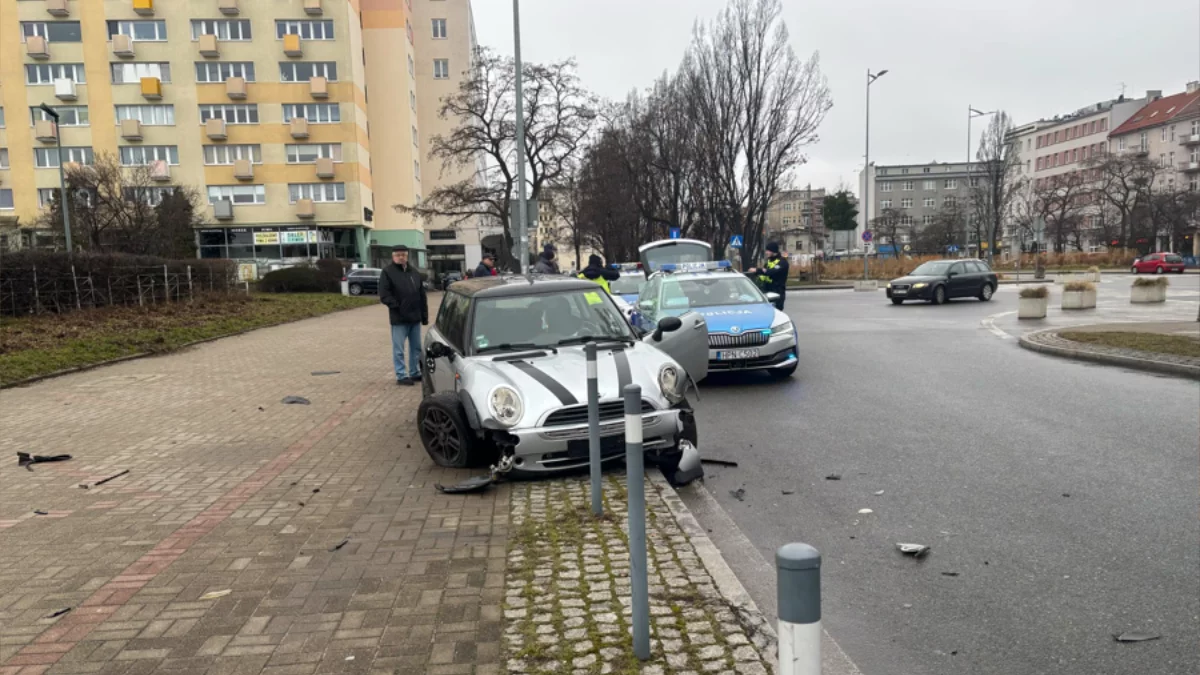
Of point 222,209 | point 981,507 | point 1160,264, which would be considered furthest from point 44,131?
point 1160,264

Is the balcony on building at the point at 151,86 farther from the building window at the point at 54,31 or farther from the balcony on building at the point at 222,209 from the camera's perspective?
the balcony on building at the point at 222,209

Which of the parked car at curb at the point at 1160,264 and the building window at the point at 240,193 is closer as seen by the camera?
the parked car at curb at the point at 1160,264

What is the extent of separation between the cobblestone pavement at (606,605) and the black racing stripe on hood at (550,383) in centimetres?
88

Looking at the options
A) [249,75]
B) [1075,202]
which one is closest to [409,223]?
[249,75]

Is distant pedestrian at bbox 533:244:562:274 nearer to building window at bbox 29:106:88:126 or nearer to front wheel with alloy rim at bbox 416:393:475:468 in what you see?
front wheel with alloy rim at bbox 416:393:475:468

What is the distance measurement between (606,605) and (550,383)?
2.35 meters

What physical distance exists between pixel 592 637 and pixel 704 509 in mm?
2129

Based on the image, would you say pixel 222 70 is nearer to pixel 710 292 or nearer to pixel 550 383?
pixel 710 292

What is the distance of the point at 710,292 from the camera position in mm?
12008

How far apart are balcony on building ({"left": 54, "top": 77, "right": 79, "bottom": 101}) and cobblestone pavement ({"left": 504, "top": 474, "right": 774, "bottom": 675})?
208 ft

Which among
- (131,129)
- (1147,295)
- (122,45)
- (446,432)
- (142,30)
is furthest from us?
(131,129)

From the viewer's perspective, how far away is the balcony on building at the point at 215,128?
5412 centimetres

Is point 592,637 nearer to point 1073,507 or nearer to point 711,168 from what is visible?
point 1073,507

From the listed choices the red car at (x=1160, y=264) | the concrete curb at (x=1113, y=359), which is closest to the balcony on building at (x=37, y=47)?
the concrete curb at (x=1113, y=359)
